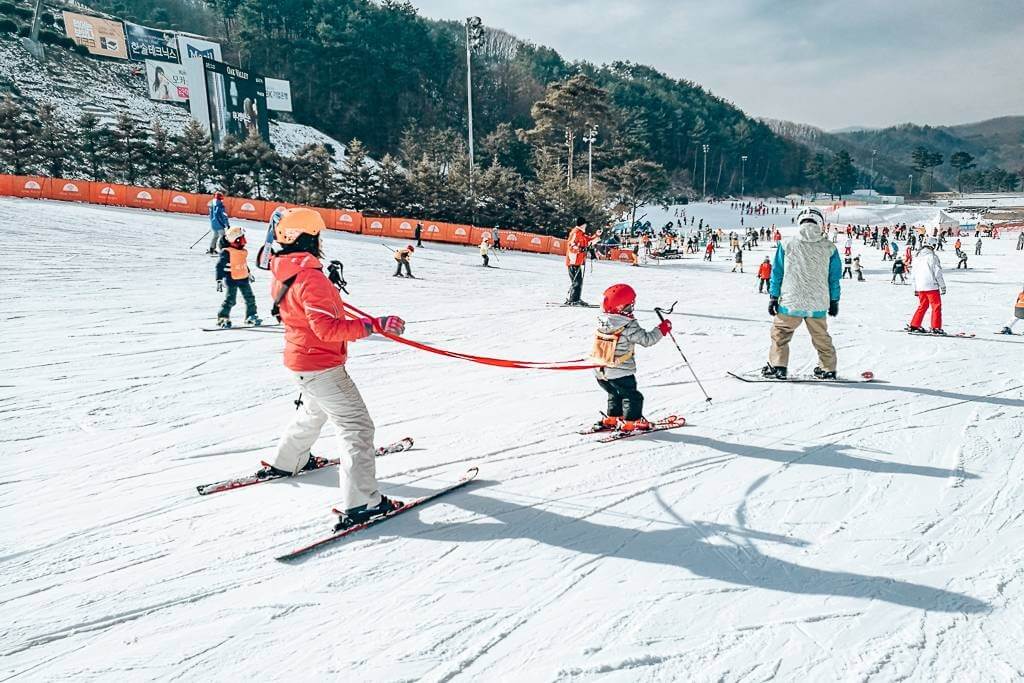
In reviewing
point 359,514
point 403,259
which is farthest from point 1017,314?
point 403,259

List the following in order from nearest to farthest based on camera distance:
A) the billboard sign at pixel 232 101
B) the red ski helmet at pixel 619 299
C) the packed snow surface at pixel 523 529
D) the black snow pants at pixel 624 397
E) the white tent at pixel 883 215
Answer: the packed snow surface at pixel 523 529
the red ski helmet at pixel 619 299
the black snow pants at pixel 624 397
the billboard sign at pixel 232 101
the white tent at pixel 883 215

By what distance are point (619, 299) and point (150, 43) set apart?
65.0 meters

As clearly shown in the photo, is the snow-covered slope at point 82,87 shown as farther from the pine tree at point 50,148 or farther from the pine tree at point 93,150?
the pine tree at point 50,148

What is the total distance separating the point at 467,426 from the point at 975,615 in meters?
3.73

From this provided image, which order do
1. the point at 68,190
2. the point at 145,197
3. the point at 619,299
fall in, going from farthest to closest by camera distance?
the point at 145,197
the point at 68,190
the point at 619,299

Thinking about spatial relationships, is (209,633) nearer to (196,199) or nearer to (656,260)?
(196,199)

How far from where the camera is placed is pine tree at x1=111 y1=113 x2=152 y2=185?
96.5 ft

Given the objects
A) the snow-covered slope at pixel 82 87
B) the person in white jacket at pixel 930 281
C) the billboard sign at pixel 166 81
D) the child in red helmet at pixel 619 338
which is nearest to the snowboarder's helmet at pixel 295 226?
the child in red helmet at pixel 619 338

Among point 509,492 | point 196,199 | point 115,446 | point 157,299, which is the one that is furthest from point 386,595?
point 196,199

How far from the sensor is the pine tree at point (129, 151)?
29.4 m

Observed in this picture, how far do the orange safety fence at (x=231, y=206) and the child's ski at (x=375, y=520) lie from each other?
63.5 feet

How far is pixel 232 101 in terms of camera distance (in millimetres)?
46781

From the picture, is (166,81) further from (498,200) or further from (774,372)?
(774,372)

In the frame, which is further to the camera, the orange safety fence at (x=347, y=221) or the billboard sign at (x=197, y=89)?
the billboard sign at (x=197, y=89)
